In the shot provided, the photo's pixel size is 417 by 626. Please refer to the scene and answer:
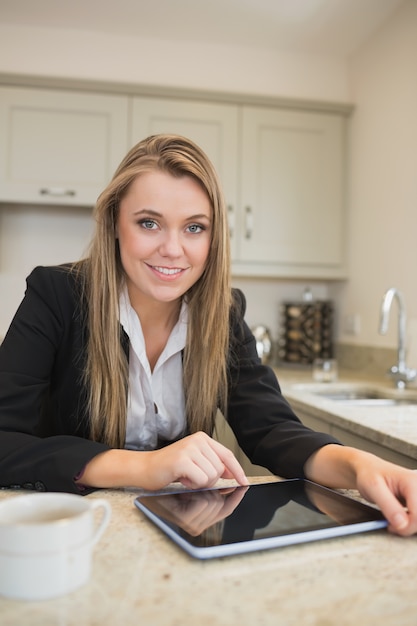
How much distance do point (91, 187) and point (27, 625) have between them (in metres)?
2.40

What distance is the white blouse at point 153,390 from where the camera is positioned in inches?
45.9

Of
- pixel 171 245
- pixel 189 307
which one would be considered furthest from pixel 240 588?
pixel 189 307

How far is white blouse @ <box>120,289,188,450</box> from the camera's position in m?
1.17

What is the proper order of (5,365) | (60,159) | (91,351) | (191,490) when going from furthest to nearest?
(60,159) < (91,351) < (5,365) < (191,490)

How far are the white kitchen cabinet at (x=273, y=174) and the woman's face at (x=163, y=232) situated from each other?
1664mm

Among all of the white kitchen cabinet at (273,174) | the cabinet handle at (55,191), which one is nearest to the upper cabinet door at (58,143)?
the cabinet handle at (55,191)

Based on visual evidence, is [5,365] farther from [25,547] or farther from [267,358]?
[267,358]

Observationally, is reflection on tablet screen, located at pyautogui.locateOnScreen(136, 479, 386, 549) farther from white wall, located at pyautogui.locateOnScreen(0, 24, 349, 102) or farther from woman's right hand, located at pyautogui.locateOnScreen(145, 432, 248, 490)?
white wall, located at pyautogui.locateOnScreen(0, 24, 349, 102)

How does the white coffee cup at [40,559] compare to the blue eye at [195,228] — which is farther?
the blue eye at [195,228]

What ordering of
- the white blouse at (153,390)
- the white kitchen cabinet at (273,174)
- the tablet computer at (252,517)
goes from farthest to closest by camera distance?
the white kitchen cabinet at (273,174) → the white blouse at (153,390) → the tablet computer at (252,517)

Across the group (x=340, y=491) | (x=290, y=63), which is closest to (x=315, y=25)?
(x=290, y=63)

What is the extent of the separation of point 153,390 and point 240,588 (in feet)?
2.37

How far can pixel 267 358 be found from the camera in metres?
2.94

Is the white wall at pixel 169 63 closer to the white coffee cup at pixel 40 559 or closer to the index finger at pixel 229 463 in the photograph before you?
the index finger at pixel 229 463
